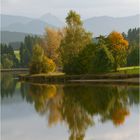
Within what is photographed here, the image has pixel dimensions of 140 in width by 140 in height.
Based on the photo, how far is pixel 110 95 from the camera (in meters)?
44.2

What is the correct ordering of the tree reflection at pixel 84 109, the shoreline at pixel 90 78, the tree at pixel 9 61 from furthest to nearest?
the tree at pixel 9 61 → the shoreline at pixel 90 78 → the tree reflection at pixel 84 109

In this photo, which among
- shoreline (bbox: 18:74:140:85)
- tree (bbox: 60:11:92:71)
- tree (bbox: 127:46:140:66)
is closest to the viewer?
shoreline (bbox: 18:74:140:85)

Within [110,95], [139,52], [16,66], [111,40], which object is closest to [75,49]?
[111,40]

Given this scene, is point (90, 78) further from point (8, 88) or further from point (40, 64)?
point (40, 64)

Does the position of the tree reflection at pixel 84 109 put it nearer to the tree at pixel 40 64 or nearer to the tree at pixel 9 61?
the tree at pixel 40 64

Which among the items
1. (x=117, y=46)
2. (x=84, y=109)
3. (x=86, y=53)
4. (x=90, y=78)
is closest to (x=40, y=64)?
(x=86, y=53)

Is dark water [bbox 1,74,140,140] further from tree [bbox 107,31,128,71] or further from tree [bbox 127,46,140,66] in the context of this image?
tree [bbox 127,46,140,66]

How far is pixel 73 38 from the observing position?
80812 mm

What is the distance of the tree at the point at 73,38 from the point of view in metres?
80.2

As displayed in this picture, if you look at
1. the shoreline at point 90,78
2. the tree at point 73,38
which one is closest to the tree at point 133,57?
the tree at point 73,38

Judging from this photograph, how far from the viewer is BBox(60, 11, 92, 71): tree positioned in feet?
263

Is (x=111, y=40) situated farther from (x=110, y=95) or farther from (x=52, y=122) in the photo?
(x=52, y=122)

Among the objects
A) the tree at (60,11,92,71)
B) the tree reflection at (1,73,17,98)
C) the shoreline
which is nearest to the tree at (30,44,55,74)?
the shoreline

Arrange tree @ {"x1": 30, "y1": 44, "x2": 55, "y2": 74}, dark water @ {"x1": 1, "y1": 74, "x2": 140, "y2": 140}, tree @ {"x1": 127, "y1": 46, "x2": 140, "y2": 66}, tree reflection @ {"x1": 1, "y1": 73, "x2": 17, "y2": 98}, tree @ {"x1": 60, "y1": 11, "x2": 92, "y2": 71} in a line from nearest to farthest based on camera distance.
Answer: dark water @ {"x1": 1, "y1": 74, "x2": 140, "y2": 140}, tree reflection @ {"x1": 1, "y1": 73, "x2": 17, "y2": 98}, tree @ {"x1": 60, "y1": 11, "x2": 92, "y2": 71}, tree @ {"x1": 127, "y1": 46, "x2": 140, "y2": 66}, tree @ {"x1": 30, "y1": 44, "x2": 55, "y2": 74}
